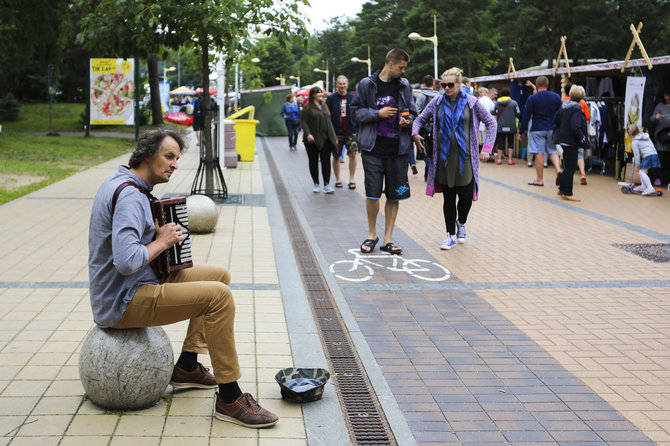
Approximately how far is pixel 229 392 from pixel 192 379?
19.0 inches

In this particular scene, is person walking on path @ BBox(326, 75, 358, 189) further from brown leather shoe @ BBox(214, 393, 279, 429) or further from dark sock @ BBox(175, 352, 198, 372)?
brown leather shoe @ BBox(214, 393, 279, 429)

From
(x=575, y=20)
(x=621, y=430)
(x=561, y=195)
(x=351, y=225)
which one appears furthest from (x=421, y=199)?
(x=575, y=20)

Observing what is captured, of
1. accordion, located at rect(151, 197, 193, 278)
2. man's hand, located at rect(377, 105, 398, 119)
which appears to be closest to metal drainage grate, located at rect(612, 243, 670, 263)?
man's hand, located at rect(377, 105, 398, 119)

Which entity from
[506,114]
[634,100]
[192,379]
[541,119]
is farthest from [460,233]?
[506,114]

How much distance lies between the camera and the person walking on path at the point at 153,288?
381 cm

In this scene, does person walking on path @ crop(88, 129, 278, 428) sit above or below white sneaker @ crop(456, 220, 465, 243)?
above

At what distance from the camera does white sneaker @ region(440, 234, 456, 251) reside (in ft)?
29.2

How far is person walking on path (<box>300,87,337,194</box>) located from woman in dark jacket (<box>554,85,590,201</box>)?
3.74 meters

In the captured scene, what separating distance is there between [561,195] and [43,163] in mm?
12095

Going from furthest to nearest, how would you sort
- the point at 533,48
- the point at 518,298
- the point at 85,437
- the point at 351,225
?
the point at 533,48 → the point at 351,225 → the point at 518,298 → the point at 85,437

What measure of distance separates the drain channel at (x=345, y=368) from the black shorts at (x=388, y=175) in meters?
1.02

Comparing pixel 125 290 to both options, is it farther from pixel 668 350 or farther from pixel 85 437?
pixel 668 350

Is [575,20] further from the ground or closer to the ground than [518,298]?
further from the ground

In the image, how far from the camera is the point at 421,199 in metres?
13.4
